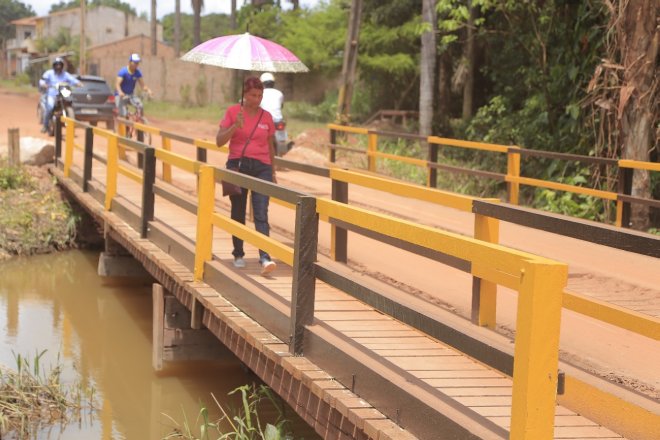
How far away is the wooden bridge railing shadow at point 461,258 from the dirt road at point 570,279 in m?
1.00

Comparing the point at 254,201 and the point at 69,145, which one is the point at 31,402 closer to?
the point at 254,201

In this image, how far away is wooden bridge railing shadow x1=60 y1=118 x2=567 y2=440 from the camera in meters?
4.13

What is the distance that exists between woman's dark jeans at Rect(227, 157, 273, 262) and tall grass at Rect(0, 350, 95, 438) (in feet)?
5.94

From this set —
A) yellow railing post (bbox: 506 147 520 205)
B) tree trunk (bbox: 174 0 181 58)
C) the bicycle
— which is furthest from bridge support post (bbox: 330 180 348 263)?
tree trunk (bbox: 174 0 181 58)

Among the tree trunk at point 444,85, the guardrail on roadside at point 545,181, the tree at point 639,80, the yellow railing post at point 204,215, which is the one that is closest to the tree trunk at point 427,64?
the tree trunk at point 444,85

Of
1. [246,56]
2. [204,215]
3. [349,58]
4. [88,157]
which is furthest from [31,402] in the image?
[349,58]

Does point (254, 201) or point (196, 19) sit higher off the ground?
point (196, 19)

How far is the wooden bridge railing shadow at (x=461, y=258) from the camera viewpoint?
4129 millimetres

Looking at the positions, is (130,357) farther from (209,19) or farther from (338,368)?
(209,19)

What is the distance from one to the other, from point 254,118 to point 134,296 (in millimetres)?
5699

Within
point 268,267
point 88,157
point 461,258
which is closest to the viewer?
point 461,258

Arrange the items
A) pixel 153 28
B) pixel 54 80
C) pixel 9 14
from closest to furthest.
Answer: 1. pixel 54 80
2. pixel 153 28
3. pixel 9 14

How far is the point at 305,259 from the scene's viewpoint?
6.48 meters

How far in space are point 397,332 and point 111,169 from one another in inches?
292
